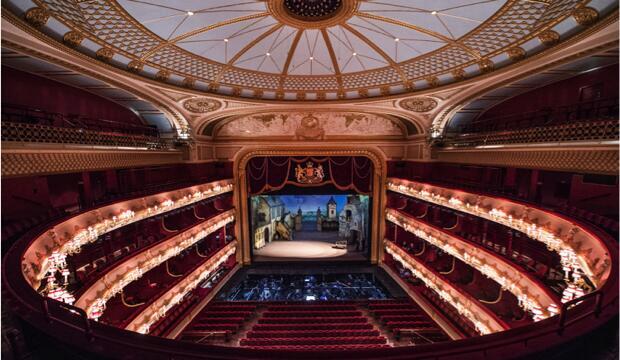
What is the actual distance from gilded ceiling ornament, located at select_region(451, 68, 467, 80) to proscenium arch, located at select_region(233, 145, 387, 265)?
243 inches

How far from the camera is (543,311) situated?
18.0 ft

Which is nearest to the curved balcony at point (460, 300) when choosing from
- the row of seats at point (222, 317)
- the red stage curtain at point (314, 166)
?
the red stage curtain at point (314, 166)

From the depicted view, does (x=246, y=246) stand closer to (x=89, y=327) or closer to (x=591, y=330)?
(x=89, y=327)

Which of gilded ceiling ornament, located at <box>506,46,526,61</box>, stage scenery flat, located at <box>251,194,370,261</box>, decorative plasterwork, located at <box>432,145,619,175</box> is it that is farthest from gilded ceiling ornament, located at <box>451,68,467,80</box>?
stage scenery flat, located at <box>251,194,370,261</box>

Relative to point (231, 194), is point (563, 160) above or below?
above

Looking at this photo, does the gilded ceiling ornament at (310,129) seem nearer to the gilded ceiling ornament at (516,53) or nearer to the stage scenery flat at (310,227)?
Result: the stage scenery flat at (310,227)

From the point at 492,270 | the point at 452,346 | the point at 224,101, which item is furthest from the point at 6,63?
the point at 492,270

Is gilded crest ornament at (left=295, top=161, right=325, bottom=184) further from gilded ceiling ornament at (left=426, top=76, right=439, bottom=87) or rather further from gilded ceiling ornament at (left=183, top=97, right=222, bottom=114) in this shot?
gilded ceiling ornament at (left=426, top=76, right=439, bottom=87)

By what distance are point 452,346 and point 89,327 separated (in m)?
3.42

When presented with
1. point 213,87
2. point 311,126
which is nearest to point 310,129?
point 311,126

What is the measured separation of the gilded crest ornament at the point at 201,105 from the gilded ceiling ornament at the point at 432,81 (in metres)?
8.50

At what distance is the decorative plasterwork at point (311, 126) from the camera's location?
1358 centimetres

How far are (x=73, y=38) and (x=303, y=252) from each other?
45.3 feet

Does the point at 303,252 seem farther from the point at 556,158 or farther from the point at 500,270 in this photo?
the point at 556,158
